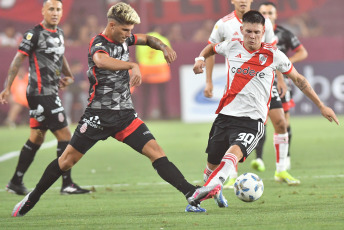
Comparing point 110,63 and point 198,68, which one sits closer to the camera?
point 110,63

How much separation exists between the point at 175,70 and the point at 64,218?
15665 mm

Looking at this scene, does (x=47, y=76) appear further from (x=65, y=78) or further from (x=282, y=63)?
(x=282, y=63)

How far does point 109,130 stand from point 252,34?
160 centimetres

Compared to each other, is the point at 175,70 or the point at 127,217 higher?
the point at 127,217

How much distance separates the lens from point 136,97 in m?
22.5

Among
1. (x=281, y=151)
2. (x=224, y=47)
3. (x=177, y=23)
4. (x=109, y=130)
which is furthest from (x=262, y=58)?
(x=177, y=23)

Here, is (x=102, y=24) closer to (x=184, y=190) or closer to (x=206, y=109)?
(x=206, y=109)

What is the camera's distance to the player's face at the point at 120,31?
6.79 metres

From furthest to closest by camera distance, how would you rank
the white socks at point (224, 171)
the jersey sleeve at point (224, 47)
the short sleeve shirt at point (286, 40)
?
the short sleeve shirt at point (286, 40) < the jersey sleeve at point (224, 47) < the white socks at point (224, 171)

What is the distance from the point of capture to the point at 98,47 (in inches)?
267

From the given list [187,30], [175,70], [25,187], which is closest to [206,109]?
[175,70]

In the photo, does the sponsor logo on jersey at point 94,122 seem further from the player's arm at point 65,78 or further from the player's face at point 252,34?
the player's arm at point 65,78

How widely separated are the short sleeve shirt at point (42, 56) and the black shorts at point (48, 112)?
0.07 metres

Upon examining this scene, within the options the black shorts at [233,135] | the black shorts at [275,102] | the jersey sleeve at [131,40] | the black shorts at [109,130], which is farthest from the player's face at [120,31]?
the black shorts at [275,102]
